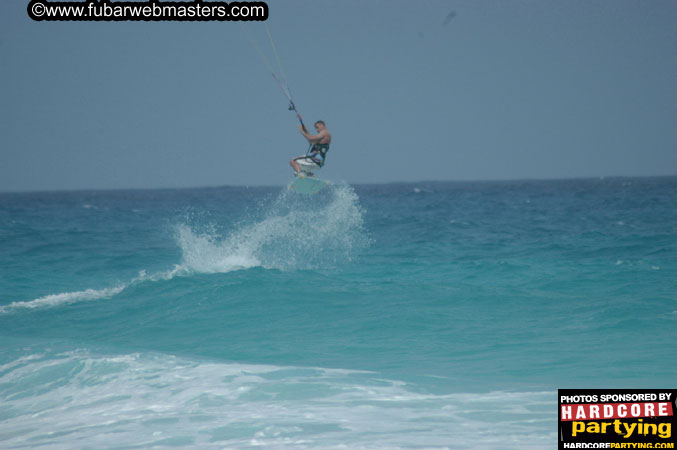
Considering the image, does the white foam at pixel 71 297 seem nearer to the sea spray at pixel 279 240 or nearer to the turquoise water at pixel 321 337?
the turquoise water at pixel 321 337

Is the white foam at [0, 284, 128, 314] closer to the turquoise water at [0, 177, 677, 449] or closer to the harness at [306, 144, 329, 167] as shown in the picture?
the turquoise water at [0, 177, 677, 449]

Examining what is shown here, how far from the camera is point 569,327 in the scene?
12.9 metres

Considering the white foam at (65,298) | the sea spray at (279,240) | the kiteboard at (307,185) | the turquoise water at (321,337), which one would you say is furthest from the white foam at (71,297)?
the kiteboard at (307,185)

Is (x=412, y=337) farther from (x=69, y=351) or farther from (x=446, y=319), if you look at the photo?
(x=69, y=351)

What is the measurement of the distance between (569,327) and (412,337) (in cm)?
309

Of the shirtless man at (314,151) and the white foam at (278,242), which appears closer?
the shirtless man at (314,151)

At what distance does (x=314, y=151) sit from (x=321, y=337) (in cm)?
467

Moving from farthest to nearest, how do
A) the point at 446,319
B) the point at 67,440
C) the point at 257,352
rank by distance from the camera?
the point at 446,319
the point at 257,352
the point at 67,440

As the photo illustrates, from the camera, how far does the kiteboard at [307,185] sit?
1571 centimetres

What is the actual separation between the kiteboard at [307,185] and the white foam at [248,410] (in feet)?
20.1

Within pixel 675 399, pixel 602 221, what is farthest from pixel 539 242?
pixel 675 399

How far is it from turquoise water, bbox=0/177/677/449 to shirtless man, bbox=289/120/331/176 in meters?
3.17

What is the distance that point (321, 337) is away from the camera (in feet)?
41.9

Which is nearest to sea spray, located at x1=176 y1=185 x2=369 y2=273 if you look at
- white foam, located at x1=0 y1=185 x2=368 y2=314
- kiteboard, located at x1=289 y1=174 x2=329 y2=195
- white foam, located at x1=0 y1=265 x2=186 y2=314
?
white foam, located at x1=0 y1=185 x2=368 y2=314
